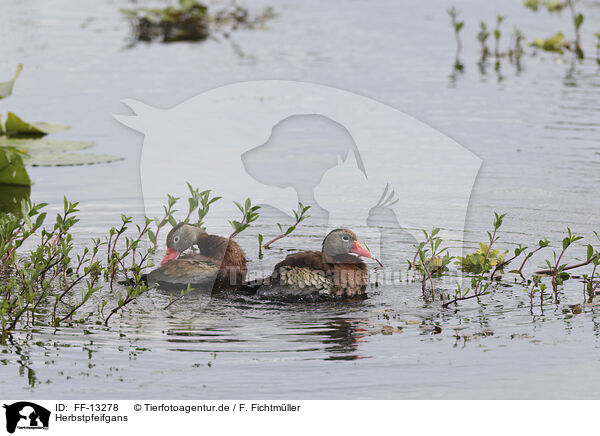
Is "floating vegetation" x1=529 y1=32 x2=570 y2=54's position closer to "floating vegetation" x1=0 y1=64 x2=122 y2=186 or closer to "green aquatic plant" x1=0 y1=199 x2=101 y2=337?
"floating vegetation" x1=0 y1=64 x2=122 y2=186

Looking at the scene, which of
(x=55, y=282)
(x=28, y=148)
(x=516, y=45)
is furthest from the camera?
(x=516, y=45)

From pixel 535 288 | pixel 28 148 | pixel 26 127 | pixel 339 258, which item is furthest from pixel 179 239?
pixel 26 127

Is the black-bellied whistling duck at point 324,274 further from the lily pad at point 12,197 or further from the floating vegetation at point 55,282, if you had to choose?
the lily pad at point 12,197

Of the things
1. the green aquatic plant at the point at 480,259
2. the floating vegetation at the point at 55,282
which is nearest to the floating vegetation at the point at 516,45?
the green aquatic plant at the point at 480,259

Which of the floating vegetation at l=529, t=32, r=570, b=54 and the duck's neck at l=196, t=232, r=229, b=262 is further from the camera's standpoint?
the floating vegetation at l=529, t=32, r=570, b=54

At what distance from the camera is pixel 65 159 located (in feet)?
37.9

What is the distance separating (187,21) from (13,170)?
39.6ft

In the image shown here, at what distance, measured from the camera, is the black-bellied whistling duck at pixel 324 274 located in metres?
7.21

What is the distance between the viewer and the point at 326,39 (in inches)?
763

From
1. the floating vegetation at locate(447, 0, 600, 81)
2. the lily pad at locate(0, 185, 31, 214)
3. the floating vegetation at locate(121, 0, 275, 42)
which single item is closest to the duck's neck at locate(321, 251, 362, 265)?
the lily pad at locate(0, 185, 31, 214)

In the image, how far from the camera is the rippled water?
5.73 meters

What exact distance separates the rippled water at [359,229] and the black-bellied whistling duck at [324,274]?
8.4 inches

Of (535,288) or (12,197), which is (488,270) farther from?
(12,197)

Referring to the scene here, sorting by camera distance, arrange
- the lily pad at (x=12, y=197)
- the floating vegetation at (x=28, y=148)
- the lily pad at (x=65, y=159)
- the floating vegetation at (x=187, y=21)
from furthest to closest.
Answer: the floating vegetation at (x=187, y=21) < the lily pad at (x=65, y=159) < the floating vegetation at (x=28, y=148) < the lily pad at (x=12, y=197)
